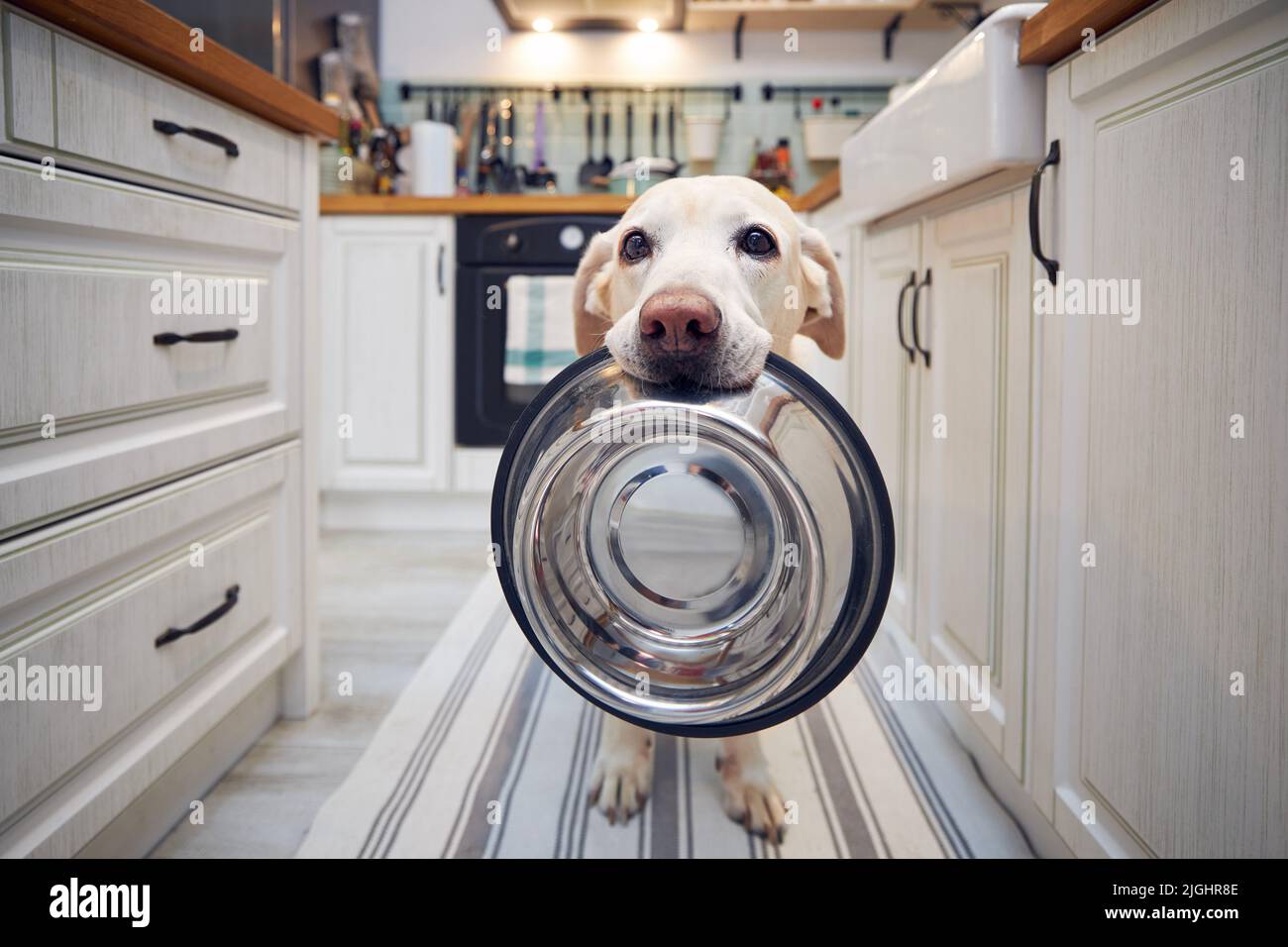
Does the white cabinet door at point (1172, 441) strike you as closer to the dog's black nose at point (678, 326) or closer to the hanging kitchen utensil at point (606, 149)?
the dog's black nose at point (678, 326)

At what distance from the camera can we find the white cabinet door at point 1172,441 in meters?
0.63

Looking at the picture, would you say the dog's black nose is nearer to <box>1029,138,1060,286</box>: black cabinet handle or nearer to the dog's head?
the dog's head

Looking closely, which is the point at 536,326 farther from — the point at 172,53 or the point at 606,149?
the point at 172,53

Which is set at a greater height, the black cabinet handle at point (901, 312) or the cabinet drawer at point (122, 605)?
the black cabinet handle at point (901, 312)

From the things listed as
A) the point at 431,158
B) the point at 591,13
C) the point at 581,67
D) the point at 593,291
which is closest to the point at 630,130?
the point at 581,67

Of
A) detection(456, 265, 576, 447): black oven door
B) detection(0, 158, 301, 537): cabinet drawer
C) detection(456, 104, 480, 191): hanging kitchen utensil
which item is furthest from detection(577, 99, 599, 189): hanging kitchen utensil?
detection(0, 158, 301, 537): cabinet drawer

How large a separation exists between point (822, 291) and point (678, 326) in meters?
0.34

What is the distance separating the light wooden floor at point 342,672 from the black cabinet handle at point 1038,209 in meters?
1.01

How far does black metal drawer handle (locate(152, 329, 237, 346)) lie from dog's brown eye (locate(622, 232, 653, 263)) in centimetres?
56

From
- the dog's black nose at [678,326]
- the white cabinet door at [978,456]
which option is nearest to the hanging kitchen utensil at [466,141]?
the white cabinet door at [978,456]

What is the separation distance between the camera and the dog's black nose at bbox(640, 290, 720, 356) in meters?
0.57

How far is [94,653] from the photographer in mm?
893

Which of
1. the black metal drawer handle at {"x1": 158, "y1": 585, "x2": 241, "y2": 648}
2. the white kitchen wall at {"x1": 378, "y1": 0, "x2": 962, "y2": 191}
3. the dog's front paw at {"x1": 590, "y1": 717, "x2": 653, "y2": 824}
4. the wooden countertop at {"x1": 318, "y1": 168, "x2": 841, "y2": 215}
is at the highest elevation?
the white kitchen wall at {"x1": 378, "y1": 0, "x2": 962, "y2": 191}

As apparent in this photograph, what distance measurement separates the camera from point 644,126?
3.36 m
